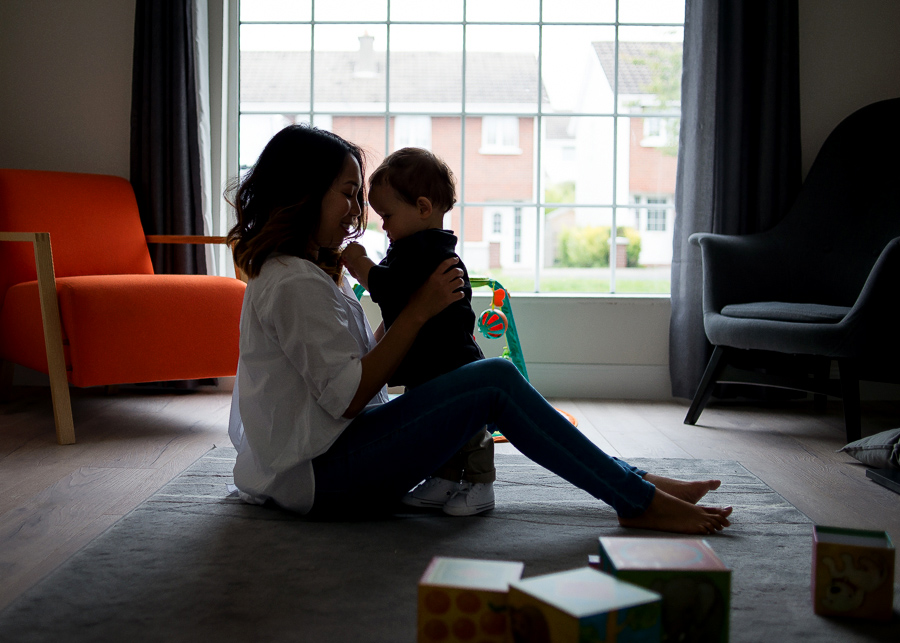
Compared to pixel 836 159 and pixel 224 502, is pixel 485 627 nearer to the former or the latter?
pixel 224 502

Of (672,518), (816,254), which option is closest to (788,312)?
(816,254)

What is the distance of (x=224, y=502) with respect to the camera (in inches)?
67.8

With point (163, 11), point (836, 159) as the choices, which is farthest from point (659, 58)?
point (163, 11)

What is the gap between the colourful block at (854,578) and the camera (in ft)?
3.74

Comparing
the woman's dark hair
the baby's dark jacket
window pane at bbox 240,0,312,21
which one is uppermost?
window pane at bbox 240,0,312,21

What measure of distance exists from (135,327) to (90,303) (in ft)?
0.49

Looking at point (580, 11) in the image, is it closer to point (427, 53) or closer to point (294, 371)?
point (427, 53)

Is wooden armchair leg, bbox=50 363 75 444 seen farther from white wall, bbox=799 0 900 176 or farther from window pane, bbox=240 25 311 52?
white wall, bbox=799 0 900 176

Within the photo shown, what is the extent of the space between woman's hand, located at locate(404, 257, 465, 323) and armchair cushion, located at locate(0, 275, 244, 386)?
1.28 metres

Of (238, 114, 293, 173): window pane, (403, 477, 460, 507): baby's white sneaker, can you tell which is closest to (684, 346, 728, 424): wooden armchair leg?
Result: (403, 477, 460, 507): baby's white sneaker

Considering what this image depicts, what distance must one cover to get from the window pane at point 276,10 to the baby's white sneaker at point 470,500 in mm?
2598

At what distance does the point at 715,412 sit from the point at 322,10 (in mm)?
2433

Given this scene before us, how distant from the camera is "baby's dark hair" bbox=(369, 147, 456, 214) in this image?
1636 millimetres

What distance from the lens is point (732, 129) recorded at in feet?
10.3
